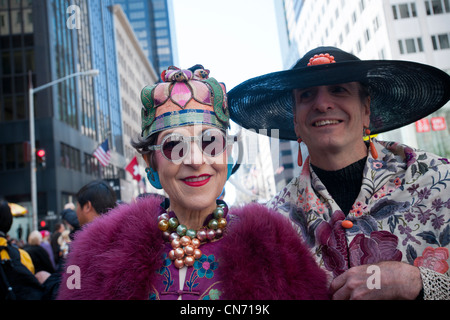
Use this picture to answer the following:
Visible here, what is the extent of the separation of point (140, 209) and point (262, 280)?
78 cm

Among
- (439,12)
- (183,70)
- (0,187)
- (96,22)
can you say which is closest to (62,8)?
(96,22)

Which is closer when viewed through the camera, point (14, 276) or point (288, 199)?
point (288, 199)

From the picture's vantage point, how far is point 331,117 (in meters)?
2.14

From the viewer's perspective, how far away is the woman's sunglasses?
1.80 metres

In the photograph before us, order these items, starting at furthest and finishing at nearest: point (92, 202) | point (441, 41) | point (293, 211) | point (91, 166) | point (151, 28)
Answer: point (151, 28) → point (91, 166) → point (441, 41) → point (92, 202) → point (293, 211)

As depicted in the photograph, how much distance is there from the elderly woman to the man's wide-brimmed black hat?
1.62 feet

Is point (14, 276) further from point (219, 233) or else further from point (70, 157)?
point (70, 157)

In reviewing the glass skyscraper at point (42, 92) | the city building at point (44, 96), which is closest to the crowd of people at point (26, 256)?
the city building at point (44, 96)

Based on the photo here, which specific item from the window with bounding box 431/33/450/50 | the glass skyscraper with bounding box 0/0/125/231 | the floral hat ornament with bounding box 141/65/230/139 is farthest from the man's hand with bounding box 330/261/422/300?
the glass skyscraper with bounding box 0/0/125/231

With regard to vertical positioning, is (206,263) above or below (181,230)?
below

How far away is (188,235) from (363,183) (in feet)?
3.45

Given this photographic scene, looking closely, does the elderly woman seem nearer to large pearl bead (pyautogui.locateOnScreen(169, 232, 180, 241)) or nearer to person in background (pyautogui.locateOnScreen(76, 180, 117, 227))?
large pearl bead (pyautogui.locateOnScreen(169, 232, 180, 241))

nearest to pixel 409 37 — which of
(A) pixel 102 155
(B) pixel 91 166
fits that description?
(A) pixel 102 155
